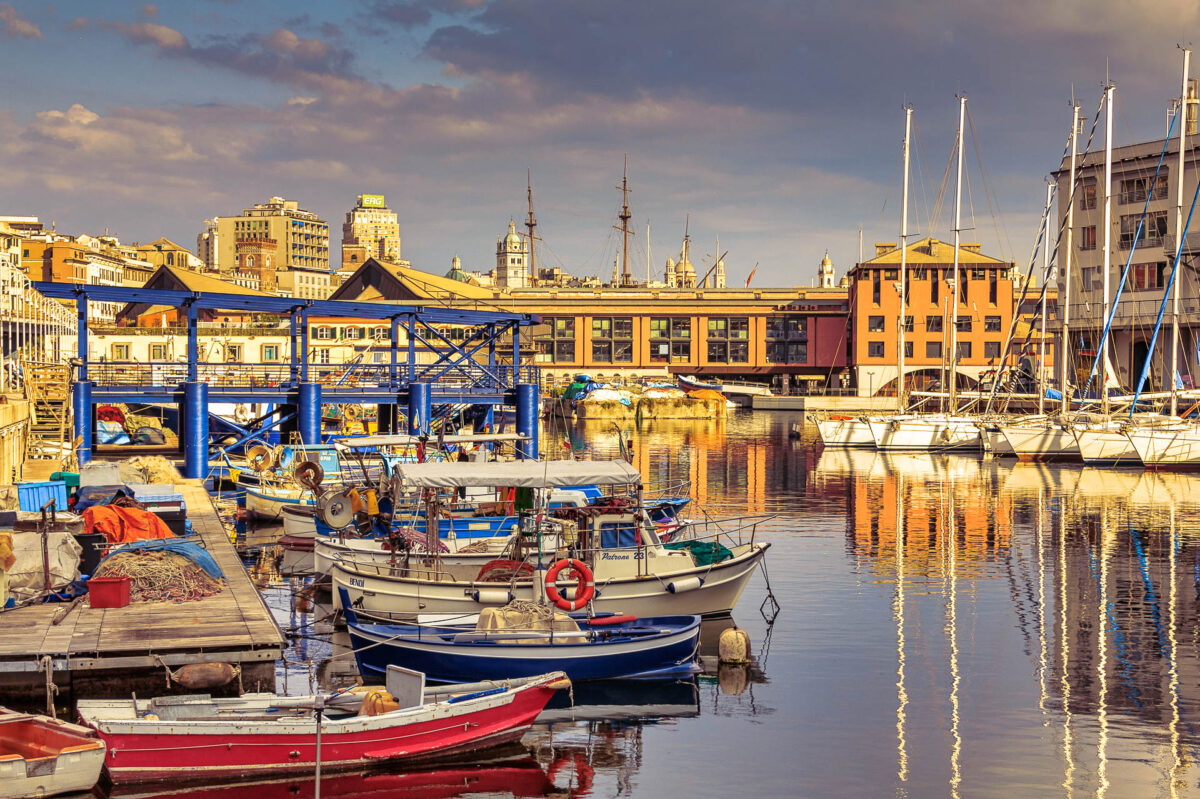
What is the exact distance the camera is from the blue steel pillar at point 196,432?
5447 cm

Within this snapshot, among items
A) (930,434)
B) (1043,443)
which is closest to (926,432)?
(930,434)

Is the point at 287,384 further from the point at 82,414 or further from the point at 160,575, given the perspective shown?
the point at 160,575

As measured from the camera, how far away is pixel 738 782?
20.5 meters

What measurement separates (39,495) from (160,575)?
11486 millimetres

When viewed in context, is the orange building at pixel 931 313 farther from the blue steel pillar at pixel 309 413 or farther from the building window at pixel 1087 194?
the blue steel pillar at pixel 309 413

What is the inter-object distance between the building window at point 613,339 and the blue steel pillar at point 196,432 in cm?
9815

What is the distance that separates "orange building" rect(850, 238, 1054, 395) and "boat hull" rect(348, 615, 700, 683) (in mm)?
114635

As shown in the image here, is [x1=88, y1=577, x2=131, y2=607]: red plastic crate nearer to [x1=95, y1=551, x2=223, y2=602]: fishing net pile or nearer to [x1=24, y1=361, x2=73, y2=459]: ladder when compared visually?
[x1=95, y1=551, x2=223, y2=602]: fishing net pile

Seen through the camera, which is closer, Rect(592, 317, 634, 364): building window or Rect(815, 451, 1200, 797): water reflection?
Rect(815, 451, 1200, 797): water reflection

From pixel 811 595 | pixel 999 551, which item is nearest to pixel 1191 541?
pixel 999 551

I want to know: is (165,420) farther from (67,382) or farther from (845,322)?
(845,322)

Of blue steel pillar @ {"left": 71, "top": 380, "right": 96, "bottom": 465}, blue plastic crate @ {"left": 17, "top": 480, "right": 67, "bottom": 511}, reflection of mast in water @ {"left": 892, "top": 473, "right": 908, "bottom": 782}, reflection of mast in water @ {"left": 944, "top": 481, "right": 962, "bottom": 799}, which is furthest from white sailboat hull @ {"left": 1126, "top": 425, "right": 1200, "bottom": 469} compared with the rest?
blue plastic crate @ {"left": 17, "top": 480, "right": 67, "bottom": 511}

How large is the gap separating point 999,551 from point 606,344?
109 meters

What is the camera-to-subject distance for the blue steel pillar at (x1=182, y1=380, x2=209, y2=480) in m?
54.5
